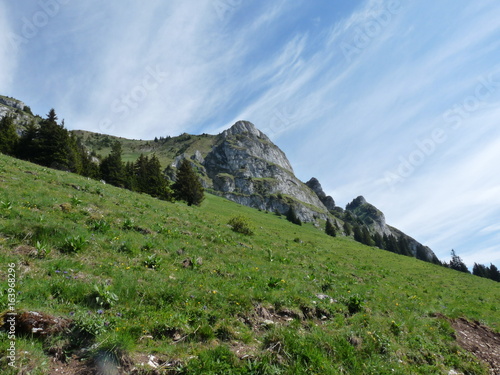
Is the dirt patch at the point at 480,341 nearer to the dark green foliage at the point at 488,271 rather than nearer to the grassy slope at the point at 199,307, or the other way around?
the grassy slope at the point at 199,307

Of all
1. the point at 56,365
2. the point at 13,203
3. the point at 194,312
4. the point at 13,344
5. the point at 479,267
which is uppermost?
the point at 479,267

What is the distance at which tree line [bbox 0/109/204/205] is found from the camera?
168ft

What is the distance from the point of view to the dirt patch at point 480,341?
10039 millimetres

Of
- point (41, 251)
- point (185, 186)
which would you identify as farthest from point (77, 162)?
point (41, 251)

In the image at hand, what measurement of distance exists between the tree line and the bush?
1464 inches

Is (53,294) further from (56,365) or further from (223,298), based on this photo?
(223,298)

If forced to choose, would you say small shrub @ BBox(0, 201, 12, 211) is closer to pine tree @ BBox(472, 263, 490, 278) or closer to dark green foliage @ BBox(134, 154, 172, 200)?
dark green foliage @ BBox(134, 154, 172, 200)

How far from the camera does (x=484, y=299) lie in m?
24.0

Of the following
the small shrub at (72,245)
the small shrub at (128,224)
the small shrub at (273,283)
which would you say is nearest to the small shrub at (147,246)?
the small shrub at (128,224)

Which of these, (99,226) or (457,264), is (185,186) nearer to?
(99,226)

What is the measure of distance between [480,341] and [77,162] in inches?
2575

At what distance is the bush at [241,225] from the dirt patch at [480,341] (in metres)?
17.8

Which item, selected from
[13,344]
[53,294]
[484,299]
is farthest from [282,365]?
[484,299]

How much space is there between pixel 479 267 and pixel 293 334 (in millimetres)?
174386
